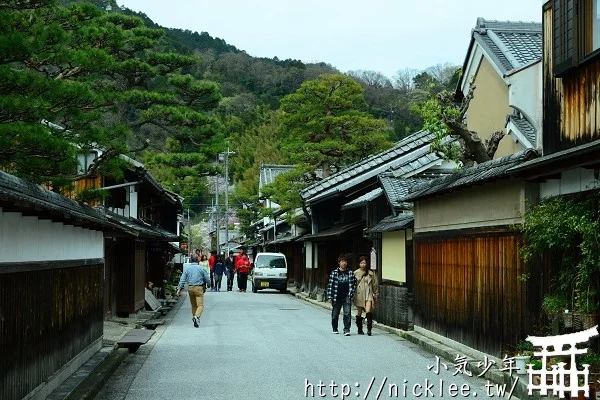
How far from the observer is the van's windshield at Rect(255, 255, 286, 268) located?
45.6m

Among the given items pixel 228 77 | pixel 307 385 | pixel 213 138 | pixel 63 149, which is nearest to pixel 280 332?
pixel 307 385

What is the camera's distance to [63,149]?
36.8ft

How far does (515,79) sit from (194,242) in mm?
102375

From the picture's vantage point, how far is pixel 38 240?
9664mm

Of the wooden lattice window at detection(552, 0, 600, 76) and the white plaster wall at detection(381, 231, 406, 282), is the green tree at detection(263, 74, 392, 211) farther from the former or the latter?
the wooden lattice window at detection(552, 0, 600, 76)

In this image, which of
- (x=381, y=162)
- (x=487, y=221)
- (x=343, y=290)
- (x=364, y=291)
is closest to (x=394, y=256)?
(x=364, y=291)

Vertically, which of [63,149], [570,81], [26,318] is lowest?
[26,318]

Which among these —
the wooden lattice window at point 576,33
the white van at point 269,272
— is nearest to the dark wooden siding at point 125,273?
the wooden lattice window at point 576,33

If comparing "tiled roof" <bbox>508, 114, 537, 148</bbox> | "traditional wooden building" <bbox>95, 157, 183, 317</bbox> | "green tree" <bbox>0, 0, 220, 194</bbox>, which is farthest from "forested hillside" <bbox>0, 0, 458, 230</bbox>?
"tiled roof" <bbox>508, 114, 537, 148</bbox>

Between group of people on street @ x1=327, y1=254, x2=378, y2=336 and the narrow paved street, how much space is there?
1.30 feet

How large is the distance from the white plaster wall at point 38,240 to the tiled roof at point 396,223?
8.86 metres

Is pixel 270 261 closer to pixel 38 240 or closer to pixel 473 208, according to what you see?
pixel 473 208

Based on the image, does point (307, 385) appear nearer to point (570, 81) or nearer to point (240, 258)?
point (570, 81)

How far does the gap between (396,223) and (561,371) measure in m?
12.5
